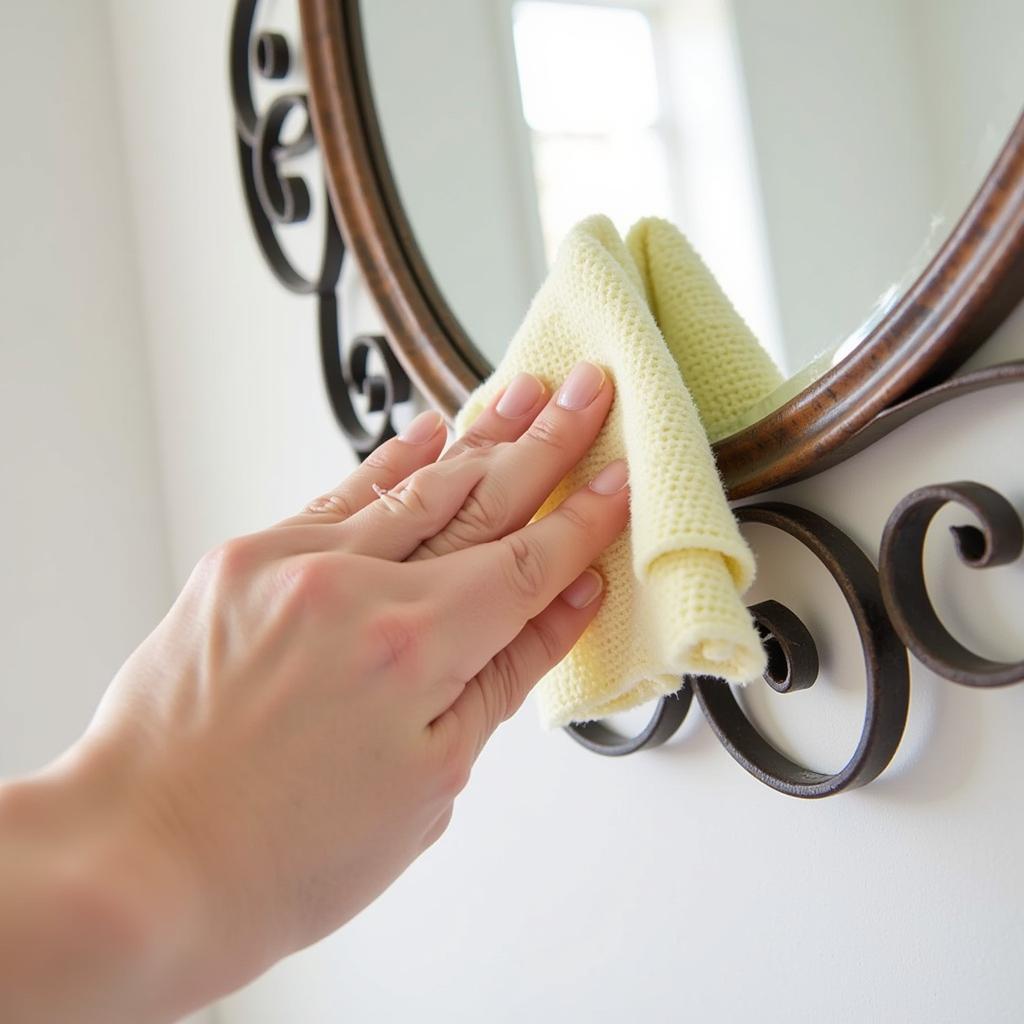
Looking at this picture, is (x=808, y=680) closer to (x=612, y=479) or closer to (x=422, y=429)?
(x=612, y=479)

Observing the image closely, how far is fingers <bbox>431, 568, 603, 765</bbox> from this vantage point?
1.51 ft

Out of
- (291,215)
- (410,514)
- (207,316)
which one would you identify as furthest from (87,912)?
(207,316)

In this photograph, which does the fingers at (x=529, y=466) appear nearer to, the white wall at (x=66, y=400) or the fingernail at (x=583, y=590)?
the fingernail at (x=583, y=590)

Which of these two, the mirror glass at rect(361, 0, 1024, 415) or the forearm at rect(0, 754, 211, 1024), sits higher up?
the mirror glass at rect(361, 0, 1024, 415)

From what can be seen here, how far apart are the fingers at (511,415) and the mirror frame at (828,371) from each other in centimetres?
9

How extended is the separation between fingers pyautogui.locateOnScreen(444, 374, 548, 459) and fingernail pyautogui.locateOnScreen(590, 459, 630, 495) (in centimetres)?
5

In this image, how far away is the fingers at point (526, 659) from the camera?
0.46 meters

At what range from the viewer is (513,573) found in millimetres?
448

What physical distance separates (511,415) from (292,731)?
18cm

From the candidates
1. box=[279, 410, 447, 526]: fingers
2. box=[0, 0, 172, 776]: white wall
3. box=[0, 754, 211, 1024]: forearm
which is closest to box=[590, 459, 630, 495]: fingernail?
box=[279, 410, 447, 526]: fingers

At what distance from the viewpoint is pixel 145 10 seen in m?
Result: 1.13

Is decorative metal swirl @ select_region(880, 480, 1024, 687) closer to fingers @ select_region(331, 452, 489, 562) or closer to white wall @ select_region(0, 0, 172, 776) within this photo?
fingers @ select_region(331, 452, 489, 562)

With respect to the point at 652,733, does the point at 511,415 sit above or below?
above

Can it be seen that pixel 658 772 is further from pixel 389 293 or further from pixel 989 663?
pixel 389 293
